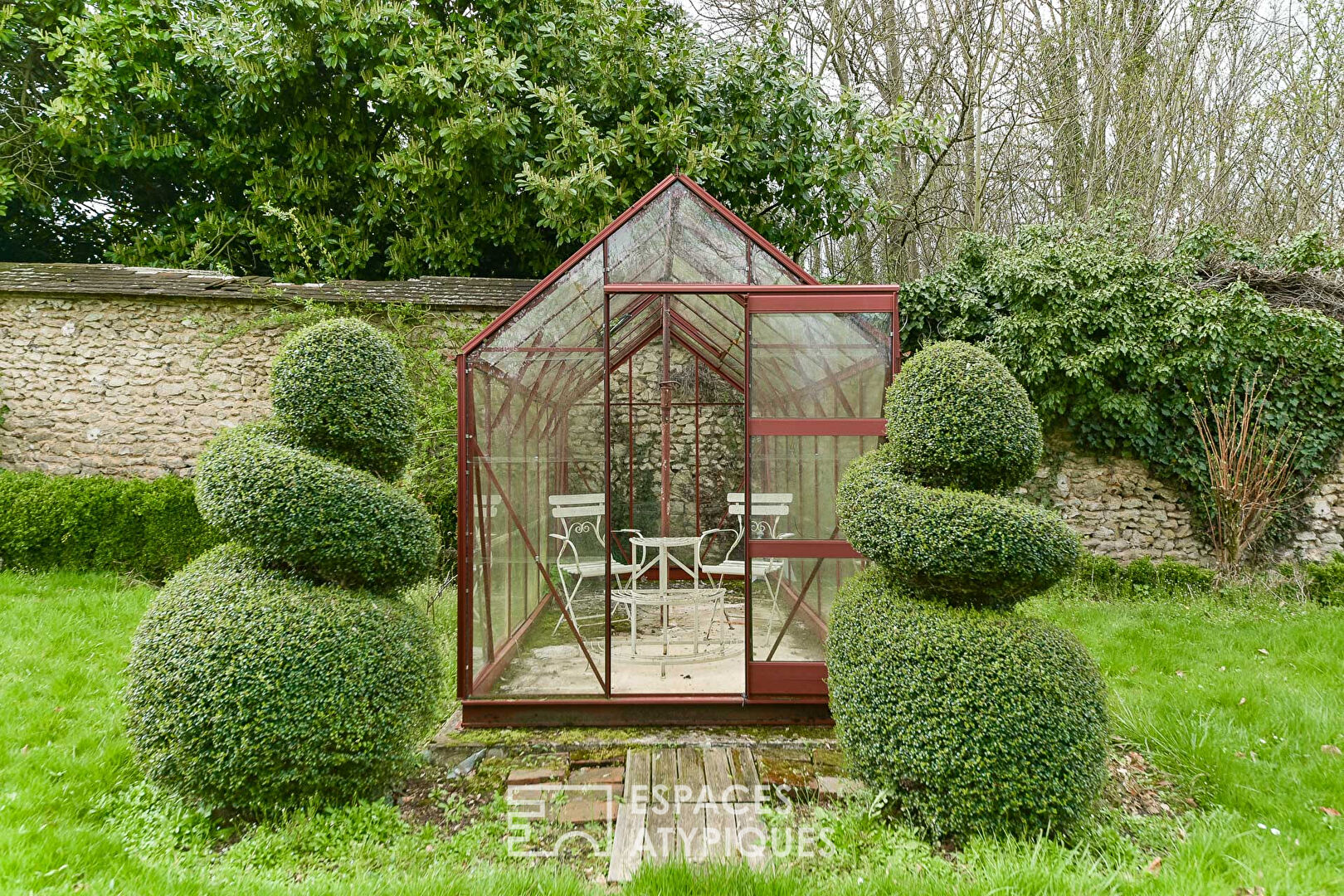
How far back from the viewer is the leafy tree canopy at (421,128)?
793 centimetres

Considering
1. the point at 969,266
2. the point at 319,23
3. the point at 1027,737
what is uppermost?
the point at 319,23

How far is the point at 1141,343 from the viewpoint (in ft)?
24.5

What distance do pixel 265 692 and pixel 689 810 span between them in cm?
188

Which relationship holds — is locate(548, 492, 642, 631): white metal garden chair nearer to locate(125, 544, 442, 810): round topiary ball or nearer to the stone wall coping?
locate(125, 544, 442, 810): round topiary ball

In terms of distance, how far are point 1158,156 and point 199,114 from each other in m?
12.9

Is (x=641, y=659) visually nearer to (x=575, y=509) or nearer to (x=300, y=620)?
(x=575, y=509)

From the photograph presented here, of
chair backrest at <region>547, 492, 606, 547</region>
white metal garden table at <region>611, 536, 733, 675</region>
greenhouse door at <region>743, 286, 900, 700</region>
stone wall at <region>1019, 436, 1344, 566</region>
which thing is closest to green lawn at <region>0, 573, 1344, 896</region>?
greenhouse door at <region>743, 286, 900, 700</region>

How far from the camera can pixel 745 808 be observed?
10.2 ft

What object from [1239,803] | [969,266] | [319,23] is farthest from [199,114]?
[1239,803]

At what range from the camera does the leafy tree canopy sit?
312 inches

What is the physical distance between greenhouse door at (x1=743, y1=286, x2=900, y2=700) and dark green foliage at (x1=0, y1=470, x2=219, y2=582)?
561cm

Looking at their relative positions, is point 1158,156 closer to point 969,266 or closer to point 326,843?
point 969,266

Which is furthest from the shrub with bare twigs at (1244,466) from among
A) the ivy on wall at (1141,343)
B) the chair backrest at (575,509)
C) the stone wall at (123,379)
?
the stone wall at (123,379)

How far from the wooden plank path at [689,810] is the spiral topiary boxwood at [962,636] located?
59cm
